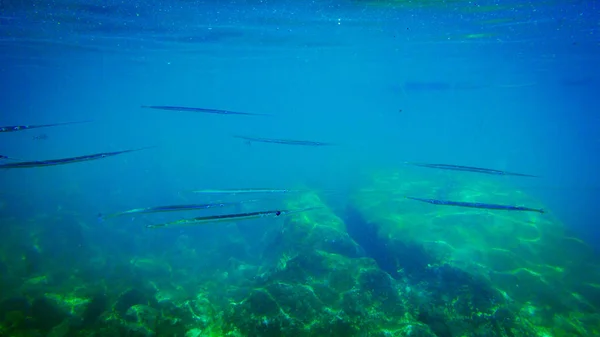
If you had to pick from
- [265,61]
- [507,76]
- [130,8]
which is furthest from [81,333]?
[507,76]

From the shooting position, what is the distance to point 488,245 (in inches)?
401

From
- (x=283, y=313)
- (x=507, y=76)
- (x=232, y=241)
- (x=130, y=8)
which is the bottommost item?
(x=232, y=241)

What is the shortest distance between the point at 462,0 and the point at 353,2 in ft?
15.7

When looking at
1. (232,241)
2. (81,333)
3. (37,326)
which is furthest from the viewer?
(232,241)

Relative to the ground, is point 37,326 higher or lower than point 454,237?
lower

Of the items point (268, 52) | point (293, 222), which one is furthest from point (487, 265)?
point (268, 52)

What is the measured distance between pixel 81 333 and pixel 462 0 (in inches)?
703

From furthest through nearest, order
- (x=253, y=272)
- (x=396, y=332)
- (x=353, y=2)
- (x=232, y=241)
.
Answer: (x=232, y=241) < (x=353, y=2) < (x=253, y=272) < (x=396, y=332)

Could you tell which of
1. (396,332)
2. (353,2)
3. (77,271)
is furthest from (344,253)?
(353,2)

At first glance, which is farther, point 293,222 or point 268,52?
point 268,52

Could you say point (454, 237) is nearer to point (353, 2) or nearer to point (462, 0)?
point (462, 0)

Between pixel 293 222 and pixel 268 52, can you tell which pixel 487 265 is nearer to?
pixel 293 222

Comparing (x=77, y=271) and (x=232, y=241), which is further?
(x=232, y=241)

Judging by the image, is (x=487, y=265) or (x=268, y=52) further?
(x=268, y=52)
